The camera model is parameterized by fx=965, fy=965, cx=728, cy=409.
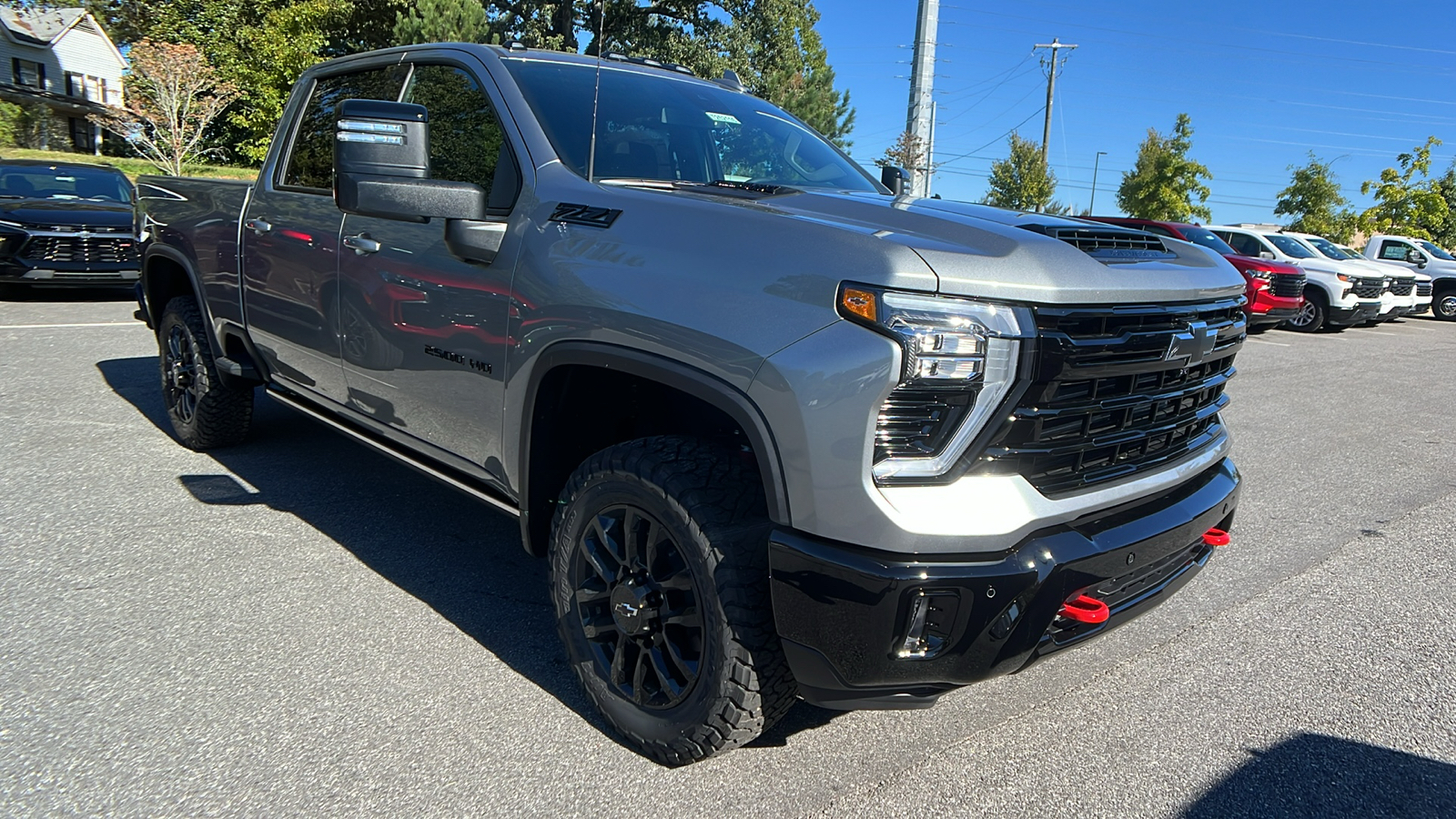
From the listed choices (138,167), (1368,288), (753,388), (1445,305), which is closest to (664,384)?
(753,388)

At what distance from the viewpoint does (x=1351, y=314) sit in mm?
16484

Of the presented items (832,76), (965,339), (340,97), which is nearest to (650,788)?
(965,339)

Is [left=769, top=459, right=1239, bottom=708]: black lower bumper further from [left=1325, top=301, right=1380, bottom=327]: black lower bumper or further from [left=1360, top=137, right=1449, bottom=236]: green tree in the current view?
[left=1360, top=137, right=1449, bottom=236]: green tree

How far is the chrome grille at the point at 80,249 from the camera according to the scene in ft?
36.1

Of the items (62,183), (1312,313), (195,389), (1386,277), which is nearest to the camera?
(195,389)

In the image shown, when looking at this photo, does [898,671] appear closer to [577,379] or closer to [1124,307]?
[1124,307]

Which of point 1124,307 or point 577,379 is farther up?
point 1124,307

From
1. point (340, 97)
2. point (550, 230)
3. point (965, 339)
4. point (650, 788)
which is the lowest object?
point (650, 788)

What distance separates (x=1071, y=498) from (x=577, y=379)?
1.39 m

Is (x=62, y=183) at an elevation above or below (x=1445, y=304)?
above

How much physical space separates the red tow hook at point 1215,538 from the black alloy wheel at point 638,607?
4.90 feet

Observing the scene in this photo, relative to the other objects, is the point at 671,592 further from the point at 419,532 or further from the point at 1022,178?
the point at 1022,178

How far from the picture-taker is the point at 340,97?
4.18 m

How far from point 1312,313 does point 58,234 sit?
1887 cm
